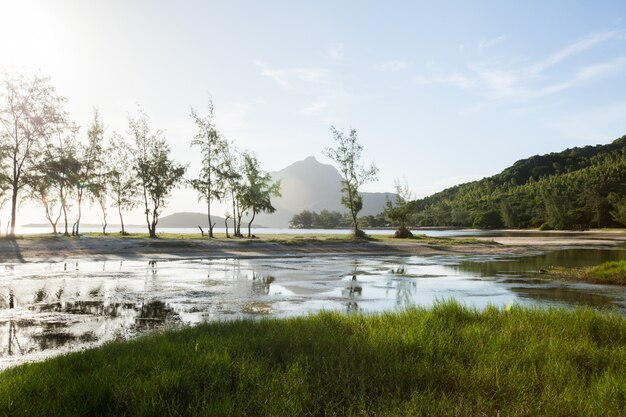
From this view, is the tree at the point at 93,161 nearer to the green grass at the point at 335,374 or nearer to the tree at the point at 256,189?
the tree at the point at 256,189

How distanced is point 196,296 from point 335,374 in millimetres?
10857

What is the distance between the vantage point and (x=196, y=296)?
16.2 metres

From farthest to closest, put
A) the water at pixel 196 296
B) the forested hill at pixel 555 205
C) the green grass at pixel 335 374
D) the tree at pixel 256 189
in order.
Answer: the forested hill at pixel 555 205
the tree at pixel 256 189
the water at pixel 196 296
the green grass at pixel 335 374

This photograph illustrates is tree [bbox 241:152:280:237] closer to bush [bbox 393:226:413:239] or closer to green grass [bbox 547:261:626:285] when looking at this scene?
bush [bbox 393:226:413:239]

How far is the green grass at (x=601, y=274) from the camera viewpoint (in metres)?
22.7

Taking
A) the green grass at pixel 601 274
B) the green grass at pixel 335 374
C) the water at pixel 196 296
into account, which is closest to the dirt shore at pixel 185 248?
the water at pixel 196 296

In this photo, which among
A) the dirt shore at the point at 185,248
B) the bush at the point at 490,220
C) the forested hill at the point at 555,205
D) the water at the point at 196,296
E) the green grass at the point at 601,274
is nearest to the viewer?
the water at the point at 196,296

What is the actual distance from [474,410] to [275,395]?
8.13ft

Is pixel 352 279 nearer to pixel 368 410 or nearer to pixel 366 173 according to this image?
pixel 368 410

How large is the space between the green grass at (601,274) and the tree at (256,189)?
50.1m

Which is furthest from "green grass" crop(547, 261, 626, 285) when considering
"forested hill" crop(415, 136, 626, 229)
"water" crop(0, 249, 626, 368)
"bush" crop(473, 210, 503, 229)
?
"bush" crop(473, 210, 503, 229)

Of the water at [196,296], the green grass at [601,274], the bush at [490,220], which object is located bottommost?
the green grass at [601,274]

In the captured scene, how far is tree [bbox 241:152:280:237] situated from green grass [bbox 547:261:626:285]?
50.1 m

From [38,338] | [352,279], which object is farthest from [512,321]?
[352,279]
